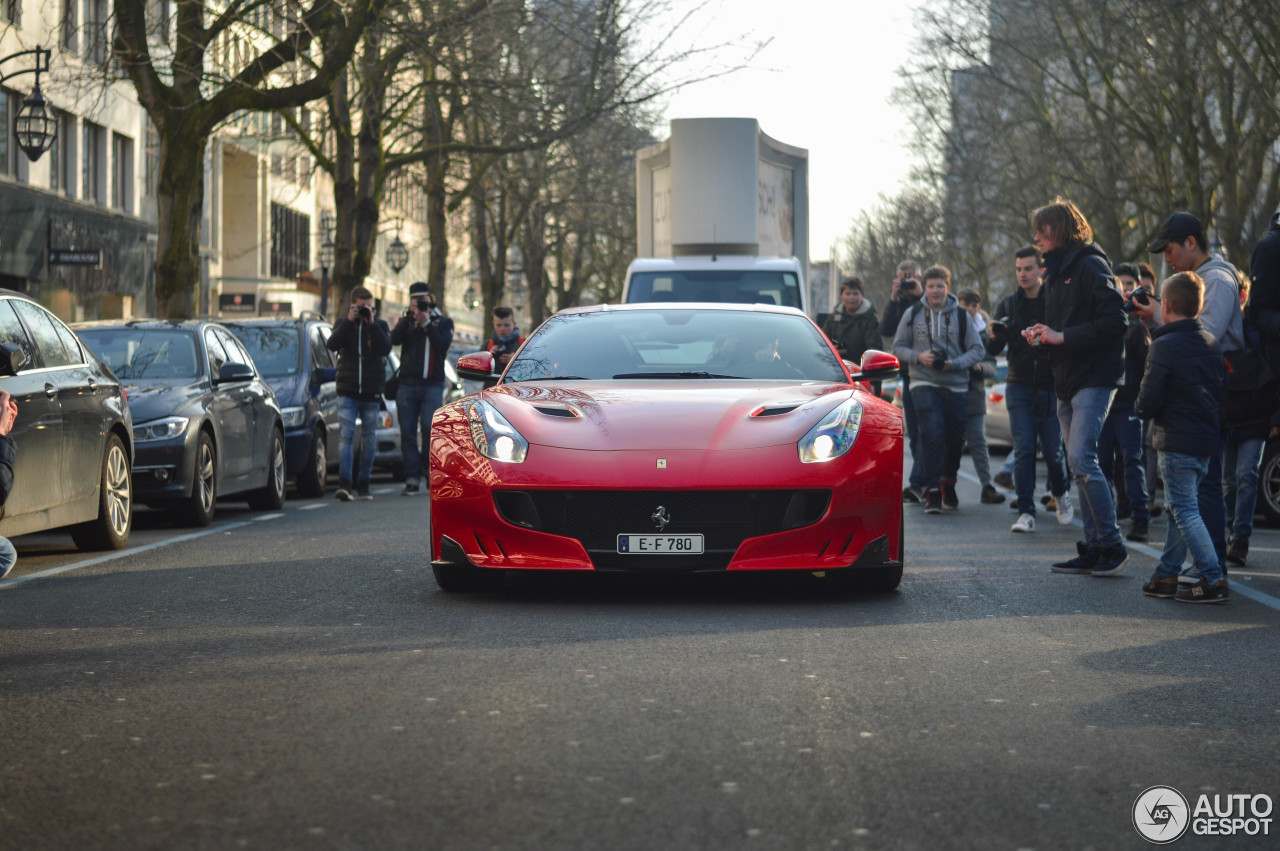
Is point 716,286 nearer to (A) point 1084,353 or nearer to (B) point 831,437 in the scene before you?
(A) point 1084,353

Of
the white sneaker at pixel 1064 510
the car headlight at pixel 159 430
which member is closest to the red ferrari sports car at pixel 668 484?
the car headlight at pixel 159 430

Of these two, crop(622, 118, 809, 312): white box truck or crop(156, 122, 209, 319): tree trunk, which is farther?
crop(156, 122, 209, 319): tree trunk

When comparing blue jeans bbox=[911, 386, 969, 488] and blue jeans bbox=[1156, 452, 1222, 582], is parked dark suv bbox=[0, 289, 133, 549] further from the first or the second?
blue jeans bbox=[911, 386, 969, 488]

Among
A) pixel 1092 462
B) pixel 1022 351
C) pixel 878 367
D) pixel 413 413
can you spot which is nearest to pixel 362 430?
pixel 413 413

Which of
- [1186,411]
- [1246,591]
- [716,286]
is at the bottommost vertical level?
[1246,591]

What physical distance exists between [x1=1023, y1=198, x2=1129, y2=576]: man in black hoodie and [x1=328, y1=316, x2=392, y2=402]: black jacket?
26.4 feet

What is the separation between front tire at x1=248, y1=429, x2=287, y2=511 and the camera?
14.8m

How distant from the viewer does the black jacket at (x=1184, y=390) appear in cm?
851

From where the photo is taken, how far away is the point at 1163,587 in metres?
8.66

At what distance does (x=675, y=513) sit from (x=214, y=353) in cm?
726

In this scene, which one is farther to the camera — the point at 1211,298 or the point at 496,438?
the point at 1211,298

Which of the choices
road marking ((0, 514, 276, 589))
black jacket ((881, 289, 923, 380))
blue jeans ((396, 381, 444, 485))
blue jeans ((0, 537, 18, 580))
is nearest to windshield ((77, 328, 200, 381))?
road marking ((0, 514, 276, 589))

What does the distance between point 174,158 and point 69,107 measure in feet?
51.3

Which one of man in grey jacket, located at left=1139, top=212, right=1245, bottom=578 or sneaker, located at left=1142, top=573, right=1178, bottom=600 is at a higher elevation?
man in grey jacket, located at left=1139, top=212, right=1245, bottom=578
